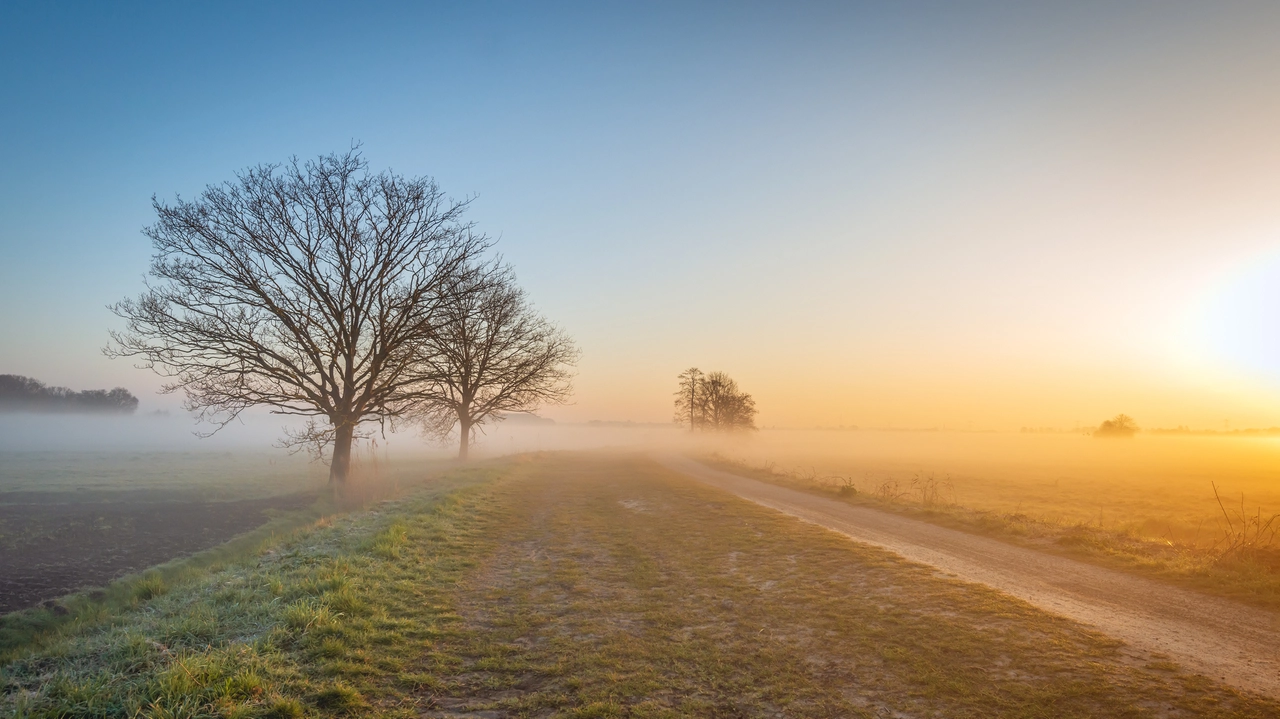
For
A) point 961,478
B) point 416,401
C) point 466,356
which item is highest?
point 466,356

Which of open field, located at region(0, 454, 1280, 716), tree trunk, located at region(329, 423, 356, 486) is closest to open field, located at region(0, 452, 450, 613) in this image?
tree trunk, located at region(329, 423, 356, 486)

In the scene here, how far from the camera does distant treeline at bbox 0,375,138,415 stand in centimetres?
7575

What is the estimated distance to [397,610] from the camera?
7004 mm

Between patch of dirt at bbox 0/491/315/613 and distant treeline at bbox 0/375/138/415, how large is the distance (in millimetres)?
84019

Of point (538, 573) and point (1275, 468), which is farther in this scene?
point (1275, 468)

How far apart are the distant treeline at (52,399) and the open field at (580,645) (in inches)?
4003

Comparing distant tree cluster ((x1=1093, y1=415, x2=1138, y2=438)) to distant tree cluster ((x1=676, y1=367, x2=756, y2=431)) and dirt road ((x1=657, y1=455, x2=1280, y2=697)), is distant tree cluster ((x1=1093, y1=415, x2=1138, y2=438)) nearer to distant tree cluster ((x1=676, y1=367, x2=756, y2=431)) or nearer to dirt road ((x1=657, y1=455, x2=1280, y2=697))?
Result: distant tree cluster ((x1=676, y1=367, x2=756, y2=431))

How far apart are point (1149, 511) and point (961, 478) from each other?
1590 cm

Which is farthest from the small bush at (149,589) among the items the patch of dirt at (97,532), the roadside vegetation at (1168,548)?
the roadside vegetation at (1168,548)

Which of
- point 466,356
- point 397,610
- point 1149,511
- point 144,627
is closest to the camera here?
point 144,627

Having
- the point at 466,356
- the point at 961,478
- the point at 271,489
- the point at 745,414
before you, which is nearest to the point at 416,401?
the point at 271,489

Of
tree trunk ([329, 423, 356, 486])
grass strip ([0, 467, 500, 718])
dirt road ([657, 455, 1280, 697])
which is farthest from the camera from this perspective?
tree trunk ([329, 423, 356, 486])

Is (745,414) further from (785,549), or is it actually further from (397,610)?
(397,610)

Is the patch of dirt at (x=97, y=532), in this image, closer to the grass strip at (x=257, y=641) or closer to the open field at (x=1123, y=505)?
the grass strip at (x=257, y=641)
